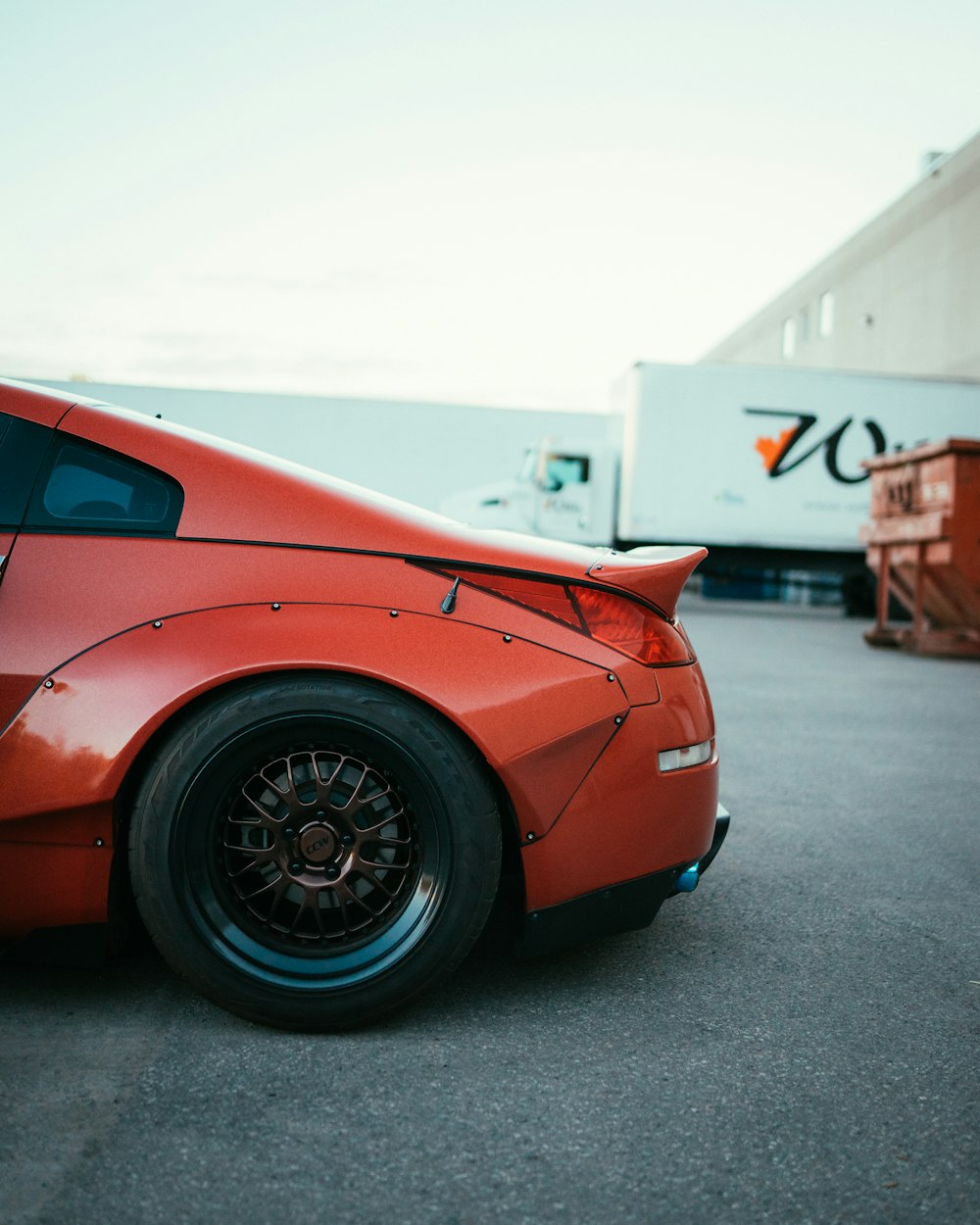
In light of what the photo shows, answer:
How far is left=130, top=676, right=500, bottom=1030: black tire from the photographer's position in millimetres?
2312

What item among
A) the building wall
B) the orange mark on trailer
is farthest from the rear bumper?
the building wall

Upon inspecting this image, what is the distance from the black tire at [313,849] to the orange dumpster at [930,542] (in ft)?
33.3

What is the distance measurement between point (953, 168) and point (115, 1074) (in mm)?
27260

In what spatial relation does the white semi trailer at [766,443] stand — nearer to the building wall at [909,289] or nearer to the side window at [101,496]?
the building wall at [909,289]

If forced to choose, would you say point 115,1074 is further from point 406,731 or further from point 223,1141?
point 406,731

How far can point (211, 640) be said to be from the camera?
2357mm

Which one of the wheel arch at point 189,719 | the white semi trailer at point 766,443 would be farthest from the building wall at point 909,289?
the wheel arch at point 189,719

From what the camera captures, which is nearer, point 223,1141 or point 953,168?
point 223,1141

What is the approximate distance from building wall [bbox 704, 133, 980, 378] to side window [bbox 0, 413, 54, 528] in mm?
24490

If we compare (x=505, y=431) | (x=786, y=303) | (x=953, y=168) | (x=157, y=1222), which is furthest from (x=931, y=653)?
(x=786, y=303)

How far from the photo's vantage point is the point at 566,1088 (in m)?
2.18

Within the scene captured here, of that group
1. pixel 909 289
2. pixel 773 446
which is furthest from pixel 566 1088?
pixel 909 289

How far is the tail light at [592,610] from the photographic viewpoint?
2.49m

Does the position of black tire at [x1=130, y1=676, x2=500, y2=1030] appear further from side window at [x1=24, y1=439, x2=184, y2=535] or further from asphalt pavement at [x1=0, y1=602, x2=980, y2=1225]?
side window at [x1=24, y1=439, x2=184, y2=535]
